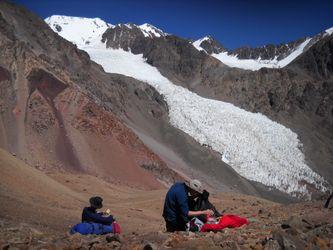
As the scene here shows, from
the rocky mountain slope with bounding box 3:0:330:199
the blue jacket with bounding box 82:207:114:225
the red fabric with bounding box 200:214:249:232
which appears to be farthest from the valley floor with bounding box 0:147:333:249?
the rocky mountain slope with bounding box 3:0:330:199

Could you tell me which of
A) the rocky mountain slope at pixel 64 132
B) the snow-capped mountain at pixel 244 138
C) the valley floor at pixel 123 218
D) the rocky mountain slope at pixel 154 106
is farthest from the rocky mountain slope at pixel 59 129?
the snow-capped mountain at pixel 244 138

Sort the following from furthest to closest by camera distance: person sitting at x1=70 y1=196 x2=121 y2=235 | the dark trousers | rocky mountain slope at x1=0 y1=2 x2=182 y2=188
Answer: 1. rocky mountain slope at x1=0 y1=2 x2=182 y2=188
2. person sitting at x1=70 y1=196 x2=121 y2=235
3. the dark trousers

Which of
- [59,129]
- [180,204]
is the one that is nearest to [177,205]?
[180,204]

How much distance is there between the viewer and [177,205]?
30.8 ft

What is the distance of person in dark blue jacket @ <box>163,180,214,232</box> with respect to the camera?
9219mm

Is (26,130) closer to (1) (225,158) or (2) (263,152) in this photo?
(1) (225,158)

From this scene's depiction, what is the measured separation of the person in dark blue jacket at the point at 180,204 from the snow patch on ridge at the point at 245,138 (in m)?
54.7

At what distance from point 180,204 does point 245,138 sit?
6810 cm

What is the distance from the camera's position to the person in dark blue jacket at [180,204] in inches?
363

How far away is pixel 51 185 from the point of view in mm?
21750

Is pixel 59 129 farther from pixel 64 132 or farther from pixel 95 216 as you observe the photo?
pixel 95 216

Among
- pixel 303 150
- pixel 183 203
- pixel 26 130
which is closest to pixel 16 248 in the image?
pixel 183 203

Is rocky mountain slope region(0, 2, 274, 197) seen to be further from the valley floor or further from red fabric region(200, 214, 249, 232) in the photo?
red fabric region(200, 214, 249, 232)

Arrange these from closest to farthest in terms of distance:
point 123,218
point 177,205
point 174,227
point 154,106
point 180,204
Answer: point 180,204, point 177,205, point 174,227, point 123,218, point 154,106
